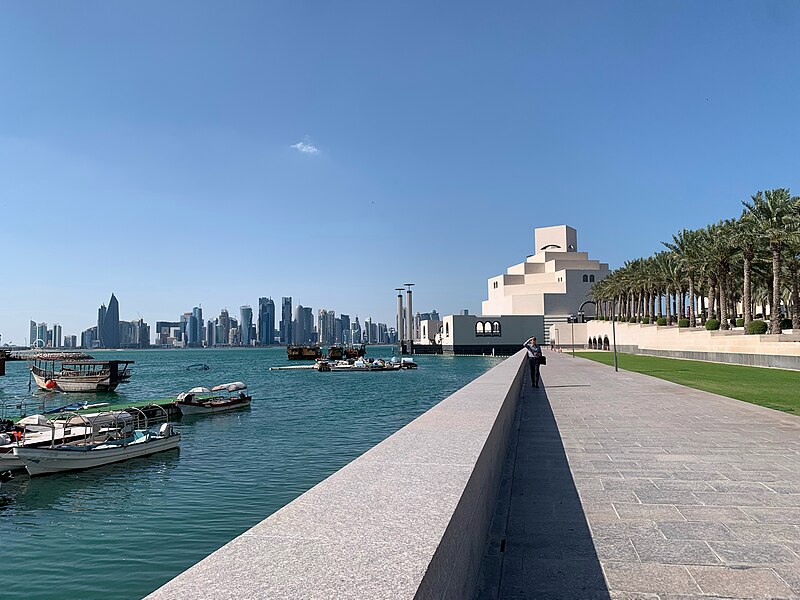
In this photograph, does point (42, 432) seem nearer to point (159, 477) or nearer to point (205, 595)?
point (159, 477)

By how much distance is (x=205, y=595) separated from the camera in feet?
7.35

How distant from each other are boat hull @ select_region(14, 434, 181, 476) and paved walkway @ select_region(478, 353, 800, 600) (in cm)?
1426

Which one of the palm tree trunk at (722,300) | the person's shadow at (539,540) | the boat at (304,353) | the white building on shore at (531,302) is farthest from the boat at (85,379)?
the white building on shore at (531,302)

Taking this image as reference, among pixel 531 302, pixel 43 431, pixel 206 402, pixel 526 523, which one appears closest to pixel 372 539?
pixel 526 523

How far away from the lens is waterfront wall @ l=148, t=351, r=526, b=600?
2.34 meters

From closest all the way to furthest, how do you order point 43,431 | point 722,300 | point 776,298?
1. point 43,431
2. point 776,298
3. point 722,300

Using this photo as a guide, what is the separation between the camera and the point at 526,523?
5895mm

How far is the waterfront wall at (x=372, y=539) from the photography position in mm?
2344

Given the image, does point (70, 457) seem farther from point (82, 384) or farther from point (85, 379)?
point (82, 384)

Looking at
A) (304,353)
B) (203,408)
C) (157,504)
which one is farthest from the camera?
(304,353)

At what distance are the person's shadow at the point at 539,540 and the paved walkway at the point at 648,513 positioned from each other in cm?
1

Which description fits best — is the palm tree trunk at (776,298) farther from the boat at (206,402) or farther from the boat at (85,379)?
the boat at (85,379)

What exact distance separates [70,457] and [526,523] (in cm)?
1758

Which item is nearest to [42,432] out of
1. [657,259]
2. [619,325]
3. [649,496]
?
[649,496]
